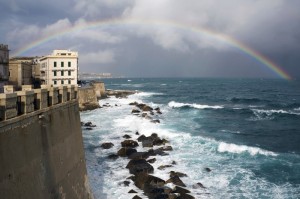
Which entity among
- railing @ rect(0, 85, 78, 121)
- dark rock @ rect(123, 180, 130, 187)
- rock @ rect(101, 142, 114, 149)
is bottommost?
dark rock @ rect(123, 180, 130, 187)

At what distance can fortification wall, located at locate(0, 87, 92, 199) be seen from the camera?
8953mm

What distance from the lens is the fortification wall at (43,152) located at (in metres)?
8.95

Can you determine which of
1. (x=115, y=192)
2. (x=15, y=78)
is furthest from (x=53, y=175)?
(x=15, y=78)

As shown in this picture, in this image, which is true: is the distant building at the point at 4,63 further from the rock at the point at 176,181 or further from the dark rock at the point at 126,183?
the rock at the point at 176,181

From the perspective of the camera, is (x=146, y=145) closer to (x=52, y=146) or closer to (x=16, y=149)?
(x=52, y=146)

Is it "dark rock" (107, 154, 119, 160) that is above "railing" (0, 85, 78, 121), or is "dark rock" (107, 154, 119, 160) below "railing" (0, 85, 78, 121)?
below

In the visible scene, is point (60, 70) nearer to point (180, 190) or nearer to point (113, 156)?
point (113, 156)

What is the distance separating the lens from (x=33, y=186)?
10047 millimetres

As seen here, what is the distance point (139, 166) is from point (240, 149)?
12.8 m

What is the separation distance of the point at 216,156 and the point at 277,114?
36.3 metres

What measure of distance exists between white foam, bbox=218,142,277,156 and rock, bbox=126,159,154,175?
9795 mm

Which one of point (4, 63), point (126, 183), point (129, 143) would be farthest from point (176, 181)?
point (4, 63)

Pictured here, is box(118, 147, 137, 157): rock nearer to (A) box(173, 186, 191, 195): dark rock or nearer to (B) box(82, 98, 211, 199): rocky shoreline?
(B) box(82, 98, 211, 199): rocky shoreline

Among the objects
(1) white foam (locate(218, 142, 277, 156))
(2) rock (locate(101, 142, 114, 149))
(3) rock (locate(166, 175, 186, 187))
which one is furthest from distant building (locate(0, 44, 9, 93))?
(1) white foam (locate(218, 142, 277, 156))
